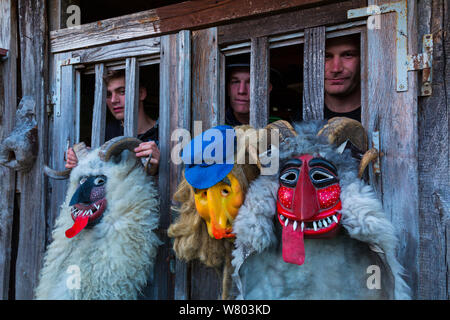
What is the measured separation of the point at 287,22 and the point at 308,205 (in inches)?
42.3

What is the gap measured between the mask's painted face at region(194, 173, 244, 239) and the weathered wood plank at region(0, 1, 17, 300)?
206cm

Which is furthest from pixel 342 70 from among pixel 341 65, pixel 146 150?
pixel 146 150

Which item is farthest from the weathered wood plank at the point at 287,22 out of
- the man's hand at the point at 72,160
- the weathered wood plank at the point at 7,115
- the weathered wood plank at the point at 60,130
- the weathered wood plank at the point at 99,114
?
the weathered wood plank at the point at 7,115

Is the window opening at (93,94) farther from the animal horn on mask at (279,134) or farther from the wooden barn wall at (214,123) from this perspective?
the animal horn on mask at (279,134)

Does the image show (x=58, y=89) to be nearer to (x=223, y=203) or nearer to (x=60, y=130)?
(x=60, y=130)

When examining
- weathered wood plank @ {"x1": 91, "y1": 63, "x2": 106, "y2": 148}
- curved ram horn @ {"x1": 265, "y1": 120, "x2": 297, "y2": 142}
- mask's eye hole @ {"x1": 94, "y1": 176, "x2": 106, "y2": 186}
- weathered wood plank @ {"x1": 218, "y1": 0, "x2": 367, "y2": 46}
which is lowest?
mask's eye hole @ {"x1": 94, "y1": 176, "x2": 106, "y2": 186}

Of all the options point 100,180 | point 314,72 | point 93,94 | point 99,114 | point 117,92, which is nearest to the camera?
point 314,72

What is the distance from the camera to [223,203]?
173cm

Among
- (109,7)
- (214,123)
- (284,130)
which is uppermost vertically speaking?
(109,7)

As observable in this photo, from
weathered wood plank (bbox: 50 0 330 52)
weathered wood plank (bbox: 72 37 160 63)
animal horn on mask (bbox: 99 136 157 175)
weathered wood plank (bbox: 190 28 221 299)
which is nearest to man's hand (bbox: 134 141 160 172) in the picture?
animal horn on mask (bbox: 99 136 157 175)

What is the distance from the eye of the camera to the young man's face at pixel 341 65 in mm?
2162

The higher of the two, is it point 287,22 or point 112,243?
point 287,22

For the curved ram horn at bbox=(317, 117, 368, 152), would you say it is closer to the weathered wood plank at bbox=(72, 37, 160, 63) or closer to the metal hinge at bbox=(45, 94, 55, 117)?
the weathered wood plank at bbox=(72, 37, 160, 63)

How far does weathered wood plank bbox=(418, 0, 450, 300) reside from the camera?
170cm
